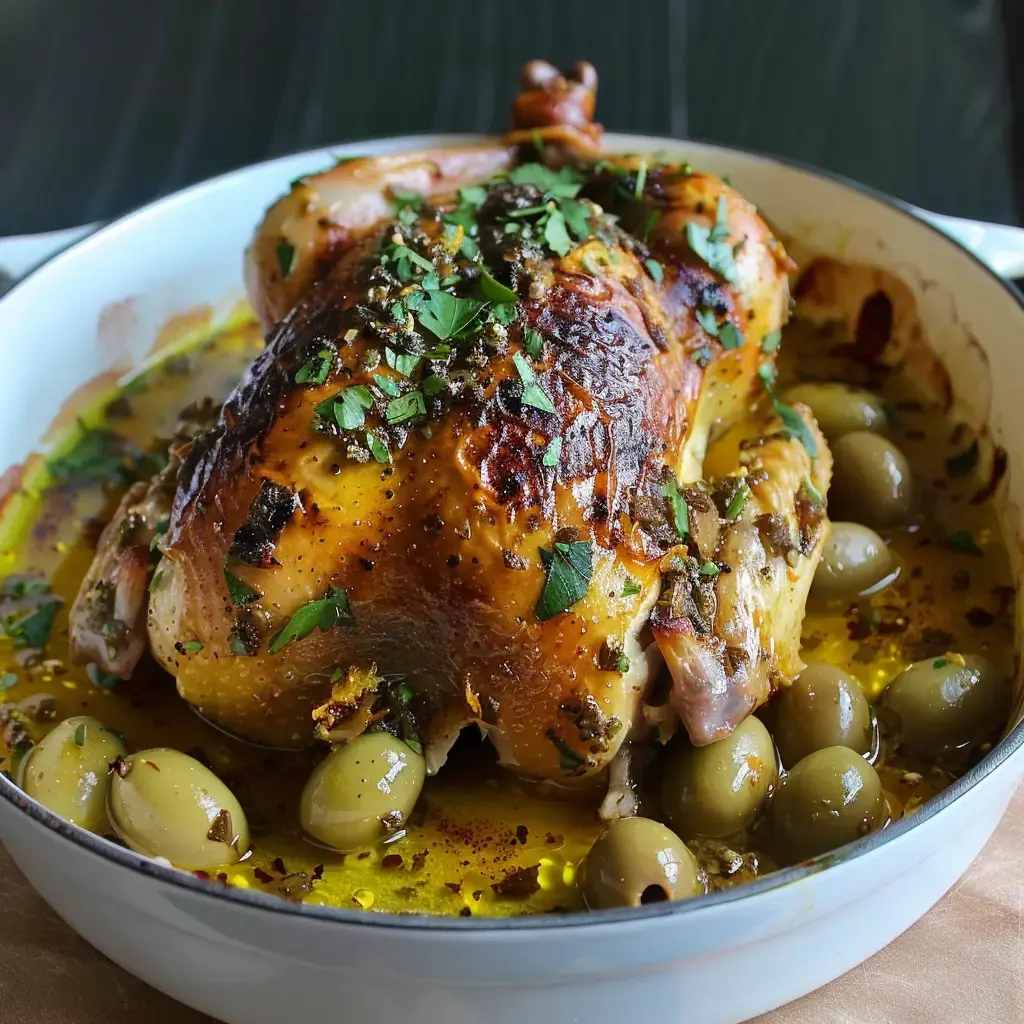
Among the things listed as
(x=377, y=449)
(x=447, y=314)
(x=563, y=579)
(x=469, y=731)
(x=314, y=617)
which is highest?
(x=447, y=314)

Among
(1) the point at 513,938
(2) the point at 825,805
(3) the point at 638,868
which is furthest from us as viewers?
(2) the point at 825,805

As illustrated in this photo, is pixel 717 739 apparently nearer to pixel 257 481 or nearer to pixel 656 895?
pixel 656 895

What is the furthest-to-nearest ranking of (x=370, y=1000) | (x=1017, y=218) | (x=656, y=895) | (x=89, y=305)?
(x=1017, y=218) < (x=89, y=305) < (x=656, y=895) < (x=370, y=1000)

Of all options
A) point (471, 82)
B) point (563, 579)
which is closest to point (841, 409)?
point (563, 579)

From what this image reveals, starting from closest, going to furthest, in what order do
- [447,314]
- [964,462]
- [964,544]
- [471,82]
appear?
[447,314] → [964,544] → [964,462] → [471,82]

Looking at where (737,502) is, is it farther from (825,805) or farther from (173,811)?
(173,811)

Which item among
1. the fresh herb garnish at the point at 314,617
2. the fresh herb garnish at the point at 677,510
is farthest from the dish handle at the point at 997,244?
the fresh herb garnish at the point at 314,617

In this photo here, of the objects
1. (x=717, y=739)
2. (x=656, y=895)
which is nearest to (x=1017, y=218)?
(x=717, y=739)
